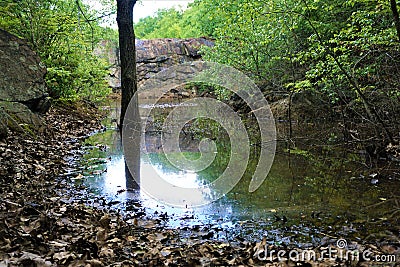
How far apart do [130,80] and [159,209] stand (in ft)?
17.0

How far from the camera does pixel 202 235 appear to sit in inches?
124

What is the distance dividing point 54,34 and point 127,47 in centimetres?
332

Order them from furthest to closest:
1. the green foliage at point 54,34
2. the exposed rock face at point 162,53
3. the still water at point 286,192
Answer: the exposed rock face at point 162,53 → the green foliage at point 54,34 → the still water at point 286,192

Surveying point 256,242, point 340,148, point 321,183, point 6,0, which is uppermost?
point 6,0

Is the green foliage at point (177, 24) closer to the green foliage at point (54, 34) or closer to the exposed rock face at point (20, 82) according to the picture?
the green foliage at point (54, 34)

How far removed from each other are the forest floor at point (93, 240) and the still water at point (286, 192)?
1.09ft

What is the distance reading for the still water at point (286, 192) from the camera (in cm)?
339

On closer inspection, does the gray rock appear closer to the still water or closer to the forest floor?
the still water

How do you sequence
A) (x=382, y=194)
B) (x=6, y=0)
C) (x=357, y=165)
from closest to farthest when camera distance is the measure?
(x=382, y=194) → (x=357, y=165) → (x=6, y=0)

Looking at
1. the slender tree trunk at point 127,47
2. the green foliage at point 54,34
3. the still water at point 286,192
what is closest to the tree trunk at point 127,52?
the slender tree trunk at point 127,47

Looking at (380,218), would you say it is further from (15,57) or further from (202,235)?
(15,57)

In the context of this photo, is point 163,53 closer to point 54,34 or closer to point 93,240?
point 54,34

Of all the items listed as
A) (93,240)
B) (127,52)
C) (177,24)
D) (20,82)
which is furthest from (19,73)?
(177,24)

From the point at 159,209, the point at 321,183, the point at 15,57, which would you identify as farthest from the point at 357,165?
the point at 15,57
